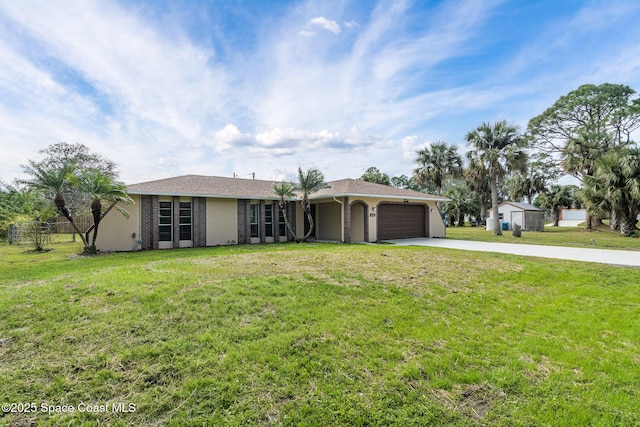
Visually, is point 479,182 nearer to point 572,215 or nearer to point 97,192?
point 97,192

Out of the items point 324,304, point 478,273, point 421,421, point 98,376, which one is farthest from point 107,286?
point 478,273

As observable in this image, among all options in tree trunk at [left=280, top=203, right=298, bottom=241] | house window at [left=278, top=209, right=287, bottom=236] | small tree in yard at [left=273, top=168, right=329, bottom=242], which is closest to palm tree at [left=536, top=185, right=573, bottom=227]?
small tree in yard at [left=273, top=168, right=329, bottom=242]

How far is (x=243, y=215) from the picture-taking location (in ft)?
→ 52.3

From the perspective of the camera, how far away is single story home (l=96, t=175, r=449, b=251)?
13578 millimetres

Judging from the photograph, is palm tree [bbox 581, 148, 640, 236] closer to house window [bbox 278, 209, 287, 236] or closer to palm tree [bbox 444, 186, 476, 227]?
palm tree [bbox 444, 186, 476, 227]

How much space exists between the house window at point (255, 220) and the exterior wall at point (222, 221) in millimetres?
927

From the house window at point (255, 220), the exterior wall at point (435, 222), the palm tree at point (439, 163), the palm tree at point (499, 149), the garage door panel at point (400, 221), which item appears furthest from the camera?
the palm tree at point (439, 163)

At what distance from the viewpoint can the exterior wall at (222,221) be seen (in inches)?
593

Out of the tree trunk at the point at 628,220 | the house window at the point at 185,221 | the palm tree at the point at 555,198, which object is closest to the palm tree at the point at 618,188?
the tree trunk at the point at 628,220

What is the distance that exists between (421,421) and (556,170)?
1546 inches

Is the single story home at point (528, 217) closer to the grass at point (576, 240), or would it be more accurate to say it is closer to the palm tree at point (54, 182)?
the grass at point (576, 240)

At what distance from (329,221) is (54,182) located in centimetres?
1299

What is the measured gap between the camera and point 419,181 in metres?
29.7

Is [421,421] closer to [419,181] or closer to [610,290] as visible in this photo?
[610,290]
